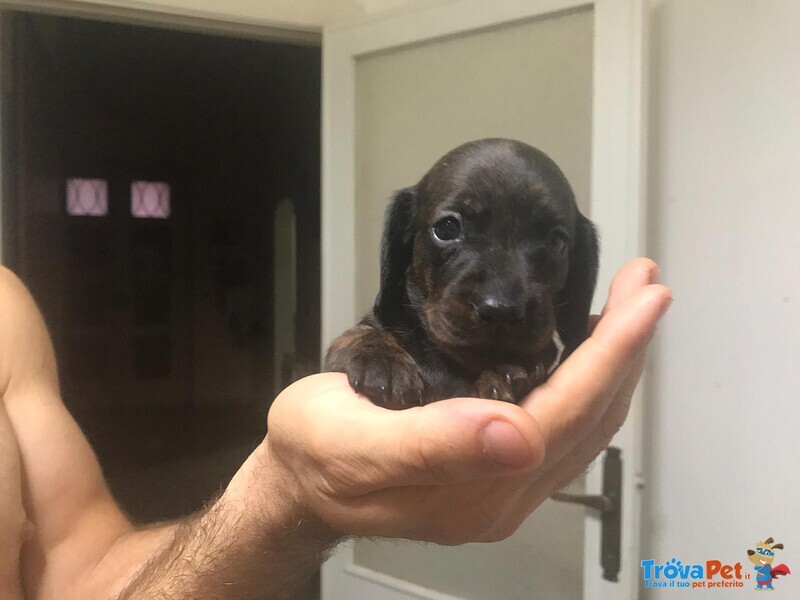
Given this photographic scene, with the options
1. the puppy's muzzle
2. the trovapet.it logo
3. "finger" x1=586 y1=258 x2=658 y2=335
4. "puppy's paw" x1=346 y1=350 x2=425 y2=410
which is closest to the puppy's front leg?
"puppy's paw" x1=346 y1=350 x2=425 y2=410

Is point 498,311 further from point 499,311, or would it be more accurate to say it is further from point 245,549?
point 245,549

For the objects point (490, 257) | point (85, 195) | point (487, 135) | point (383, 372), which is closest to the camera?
point (383, 372)

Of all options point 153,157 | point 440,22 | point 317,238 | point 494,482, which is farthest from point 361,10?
point 494,482

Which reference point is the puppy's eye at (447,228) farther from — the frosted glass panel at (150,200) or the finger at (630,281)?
the frosted glass panel at (150,200)

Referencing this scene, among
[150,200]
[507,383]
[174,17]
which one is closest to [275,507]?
[507,383]

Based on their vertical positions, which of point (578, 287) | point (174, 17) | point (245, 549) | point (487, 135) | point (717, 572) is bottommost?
point (717, 572)

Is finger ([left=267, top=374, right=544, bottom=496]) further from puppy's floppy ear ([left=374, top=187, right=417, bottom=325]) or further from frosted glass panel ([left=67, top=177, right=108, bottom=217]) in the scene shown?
frosted glass panel ([left=67, top=177, right=108, bottom=217])
